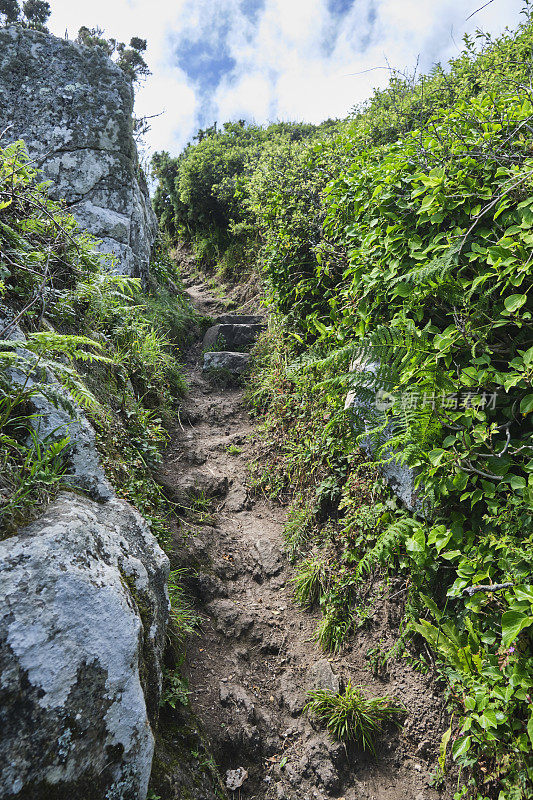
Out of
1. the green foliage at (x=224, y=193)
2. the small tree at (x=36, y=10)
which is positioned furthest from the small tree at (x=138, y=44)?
the green foliage at (x=224, y=193)

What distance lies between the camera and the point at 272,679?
3.13m

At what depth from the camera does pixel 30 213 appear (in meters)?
3.59

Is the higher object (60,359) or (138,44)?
(138,44)

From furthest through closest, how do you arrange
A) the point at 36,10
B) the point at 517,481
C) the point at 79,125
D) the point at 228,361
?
the point at 36,10, the point at 228,361, the point at 79,125, the point at 517,481

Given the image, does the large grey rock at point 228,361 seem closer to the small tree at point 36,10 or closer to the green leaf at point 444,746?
the green leaf at point 444,746

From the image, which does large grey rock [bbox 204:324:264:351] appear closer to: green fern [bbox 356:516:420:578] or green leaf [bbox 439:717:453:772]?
green fern [bbox 356:516:420:578]

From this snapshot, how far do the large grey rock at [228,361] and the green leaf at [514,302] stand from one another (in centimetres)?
511

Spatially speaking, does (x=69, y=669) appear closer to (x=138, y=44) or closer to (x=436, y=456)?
(x=436, y=456)

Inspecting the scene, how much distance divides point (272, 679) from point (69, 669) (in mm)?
2061

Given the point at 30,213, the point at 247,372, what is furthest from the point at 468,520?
the point at 247,372

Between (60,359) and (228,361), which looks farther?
(228,361)

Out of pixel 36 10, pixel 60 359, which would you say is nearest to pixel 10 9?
pixel 36 10

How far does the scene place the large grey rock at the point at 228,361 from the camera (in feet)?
23.7

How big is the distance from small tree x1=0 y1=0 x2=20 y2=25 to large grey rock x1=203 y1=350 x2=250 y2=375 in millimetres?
23047
